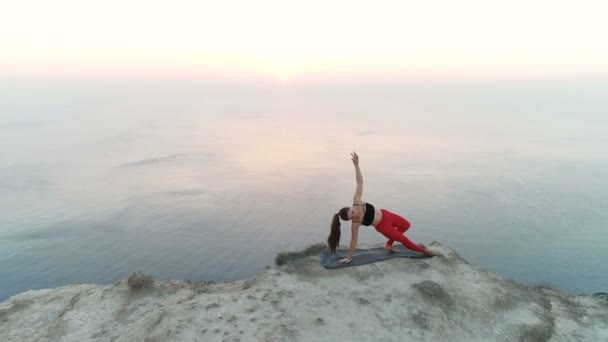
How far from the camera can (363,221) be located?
12930 millimetres

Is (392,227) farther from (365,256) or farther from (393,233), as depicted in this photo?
(365,256)

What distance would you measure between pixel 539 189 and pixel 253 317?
56141mm

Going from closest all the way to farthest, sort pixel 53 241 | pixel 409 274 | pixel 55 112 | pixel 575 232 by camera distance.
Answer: pixel 409 274, pixel 53 241, pixel 575 232, pixel 55 112

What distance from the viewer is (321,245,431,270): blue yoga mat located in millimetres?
13984

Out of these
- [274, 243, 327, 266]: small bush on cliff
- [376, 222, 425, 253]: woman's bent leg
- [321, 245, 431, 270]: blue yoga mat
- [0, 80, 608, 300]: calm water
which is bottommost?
[0, 80, 608, 300]: calm water

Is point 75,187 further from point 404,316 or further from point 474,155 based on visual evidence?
point 474,155

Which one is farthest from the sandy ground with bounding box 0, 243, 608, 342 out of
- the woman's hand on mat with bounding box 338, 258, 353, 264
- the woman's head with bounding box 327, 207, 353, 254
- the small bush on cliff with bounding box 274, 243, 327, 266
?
the woman's head with bounding box 327, 207, 353, 254

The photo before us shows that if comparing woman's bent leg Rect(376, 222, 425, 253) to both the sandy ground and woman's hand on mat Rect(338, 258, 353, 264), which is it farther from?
woman's hand on mat Rect(338, 258, 353, 264)

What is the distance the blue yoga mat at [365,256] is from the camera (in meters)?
14.0

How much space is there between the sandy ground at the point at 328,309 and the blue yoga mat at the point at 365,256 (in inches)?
9.7

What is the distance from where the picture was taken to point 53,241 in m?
36.8

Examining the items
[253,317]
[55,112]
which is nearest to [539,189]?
[253,317]

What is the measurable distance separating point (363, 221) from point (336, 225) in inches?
35.6

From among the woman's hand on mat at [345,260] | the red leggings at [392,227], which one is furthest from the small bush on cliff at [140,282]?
the red leggings at [392,227]
